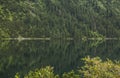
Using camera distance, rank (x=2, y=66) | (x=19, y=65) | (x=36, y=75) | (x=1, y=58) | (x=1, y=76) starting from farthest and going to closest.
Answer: (x=1, y=58), (x=19, y=65), (x=2, y=66), (x=1, y=76), (x=36, y=75)

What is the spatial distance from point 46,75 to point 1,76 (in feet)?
167

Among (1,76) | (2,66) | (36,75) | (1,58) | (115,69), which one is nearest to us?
(36,75)

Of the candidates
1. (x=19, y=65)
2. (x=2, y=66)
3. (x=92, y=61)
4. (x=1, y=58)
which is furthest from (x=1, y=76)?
(x=92, y=61)

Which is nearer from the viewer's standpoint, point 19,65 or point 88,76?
point 88,76

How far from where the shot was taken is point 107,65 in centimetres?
2973

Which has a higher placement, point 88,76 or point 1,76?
point 88,76

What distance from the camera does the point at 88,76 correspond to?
1135 inches

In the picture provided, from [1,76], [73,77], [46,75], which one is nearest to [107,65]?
[73,77]

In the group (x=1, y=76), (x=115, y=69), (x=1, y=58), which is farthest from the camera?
(x=1, y=58)

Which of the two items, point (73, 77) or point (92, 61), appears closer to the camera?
point (73, 77)

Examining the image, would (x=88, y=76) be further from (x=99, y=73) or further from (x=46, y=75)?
(x=46, y=75)

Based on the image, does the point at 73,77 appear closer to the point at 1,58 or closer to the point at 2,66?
the point at 2,66

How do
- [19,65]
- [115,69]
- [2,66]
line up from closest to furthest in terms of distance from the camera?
[115,69]
[2,66]
[19,65]

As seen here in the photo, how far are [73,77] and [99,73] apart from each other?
8.37 feet
